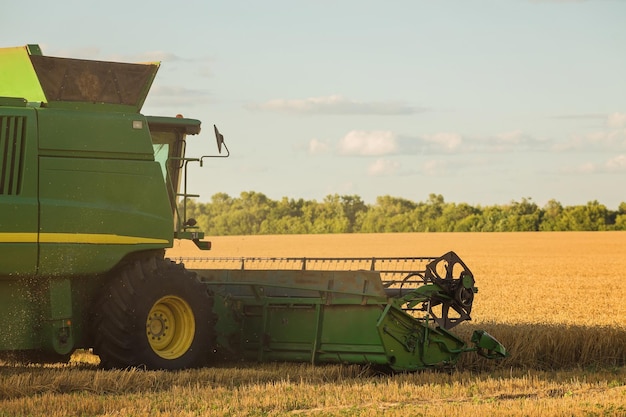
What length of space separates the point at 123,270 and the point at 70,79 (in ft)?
5.89

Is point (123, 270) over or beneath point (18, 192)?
beneath

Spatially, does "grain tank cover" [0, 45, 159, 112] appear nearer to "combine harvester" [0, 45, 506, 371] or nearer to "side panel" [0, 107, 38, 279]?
"combine harvester" [0, 45, 506, 371]

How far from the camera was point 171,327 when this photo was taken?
9453mm

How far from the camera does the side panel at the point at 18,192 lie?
8.44 metres

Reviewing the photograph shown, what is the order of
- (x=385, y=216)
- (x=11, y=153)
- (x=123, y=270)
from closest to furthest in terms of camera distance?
(x=11, y=153) → (x=123, y=270) → (x=385, y=216)

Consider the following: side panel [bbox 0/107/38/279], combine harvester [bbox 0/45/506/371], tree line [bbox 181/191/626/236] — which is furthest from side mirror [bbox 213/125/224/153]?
tree line [bbox 181/191/626/236]

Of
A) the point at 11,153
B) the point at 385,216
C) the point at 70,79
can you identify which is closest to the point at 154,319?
the point at 11,153

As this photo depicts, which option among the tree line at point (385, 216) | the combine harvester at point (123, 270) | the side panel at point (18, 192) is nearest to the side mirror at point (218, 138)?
the combine harvester at point (123, 270)

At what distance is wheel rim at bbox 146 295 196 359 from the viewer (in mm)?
9266

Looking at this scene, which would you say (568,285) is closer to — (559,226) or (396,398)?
(396,398)

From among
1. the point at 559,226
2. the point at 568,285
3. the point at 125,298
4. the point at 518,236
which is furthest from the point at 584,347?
the point at 559,226

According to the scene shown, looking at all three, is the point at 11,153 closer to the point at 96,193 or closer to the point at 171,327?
the point at 96,193

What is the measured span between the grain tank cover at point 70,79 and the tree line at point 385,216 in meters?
40.0

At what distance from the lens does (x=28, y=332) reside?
341 inches
